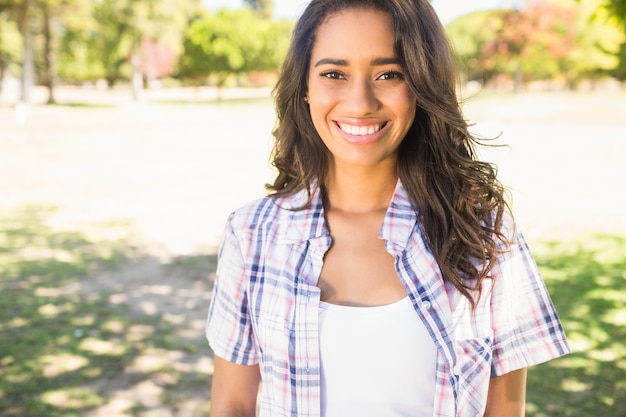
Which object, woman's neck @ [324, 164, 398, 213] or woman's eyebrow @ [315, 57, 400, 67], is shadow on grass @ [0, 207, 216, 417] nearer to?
woman's neck @ [324, 164, 398, 213]

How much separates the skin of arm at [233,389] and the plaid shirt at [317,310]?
0.05m

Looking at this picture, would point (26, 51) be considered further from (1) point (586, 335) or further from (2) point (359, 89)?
(2) point (359, 89)

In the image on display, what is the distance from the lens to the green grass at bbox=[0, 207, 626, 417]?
13.9 feet

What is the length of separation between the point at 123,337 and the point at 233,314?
369 centimetres

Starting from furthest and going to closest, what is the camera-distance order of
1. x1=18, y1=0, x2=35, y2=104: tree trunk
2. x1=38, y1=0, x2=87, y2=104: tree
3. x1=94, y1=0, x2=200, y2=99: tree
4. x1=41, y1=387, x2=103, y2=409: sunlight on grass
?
x1=94, y1=0, x2=200, y2=99: tree, x1=38, y1=0, x2=87, y2=104: tree, x1=18, y1=0, x2=35, y2=104: tree trunk, x1=41, y1=387, x2=103, y2=409: sunlight on grass

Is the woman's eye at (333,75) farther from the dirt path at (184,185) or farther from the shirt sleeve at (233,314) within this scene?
the dirt path at (184,185)

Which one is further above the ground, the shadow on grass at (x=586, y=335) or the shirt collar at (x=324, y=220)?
the shirt collar at (x=324, y=220)

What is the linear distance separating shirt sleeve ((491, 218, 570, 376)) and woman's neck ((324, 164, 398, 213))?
49cm

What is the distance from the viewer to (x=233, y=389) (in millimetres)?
1933

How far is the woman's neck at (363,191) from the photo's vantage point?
203cm

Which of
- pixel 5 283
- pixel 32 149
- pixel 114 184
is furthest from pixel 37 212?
pixel 32 149

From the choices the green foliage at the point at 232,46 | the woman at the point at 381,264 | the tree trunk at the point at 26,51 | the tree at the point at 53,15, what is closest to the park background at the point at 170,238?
the woman at the point at 381,264

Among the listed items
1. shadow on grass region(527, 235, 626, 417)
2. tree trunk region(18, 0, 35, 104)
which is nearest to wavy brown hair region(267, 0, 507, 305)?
shadow on grass region(527, 235, 626, 417)

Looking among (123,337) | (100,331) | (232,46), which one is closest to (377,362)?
(123,337)
